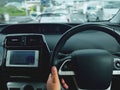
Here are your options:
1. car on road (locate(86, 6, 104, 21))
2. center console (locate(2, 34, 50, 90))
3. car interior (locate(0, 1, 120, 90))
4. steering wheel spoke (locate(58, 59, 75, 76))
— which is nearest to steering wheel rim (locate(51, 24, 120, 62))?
car interior (locate(0, 1, 120, 90))

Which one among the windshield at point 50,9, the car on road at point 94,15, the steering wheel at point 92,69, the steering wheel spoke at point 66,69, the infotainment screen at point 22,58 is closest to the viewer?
the steering wheel at point 92,69

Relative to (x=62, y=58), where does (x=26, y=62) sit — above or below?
below

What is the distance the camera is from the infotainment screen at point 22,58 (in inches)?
122

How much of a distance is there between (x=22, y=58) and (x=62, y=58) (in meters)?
0.41

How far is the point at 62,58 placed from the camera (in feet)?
9.27

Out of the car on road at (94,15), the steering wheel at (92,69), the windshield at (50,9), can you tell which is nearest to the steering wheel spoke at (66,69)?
the steering wheel at (92,69)

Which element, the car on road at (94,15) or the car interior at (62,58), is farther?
the car on road at (94,15)

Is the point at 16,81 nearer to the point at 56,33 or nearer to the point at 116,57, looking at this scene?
the point at 116,57

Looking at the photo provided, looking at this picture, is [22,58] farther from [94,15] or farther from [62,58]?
[94,15]

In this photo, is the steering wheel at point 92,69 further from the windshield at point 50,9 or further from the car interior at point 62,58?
the windshield at point 50,9

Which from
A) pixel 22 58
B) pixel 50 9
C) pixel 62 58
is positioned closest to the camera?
pixel 62 58

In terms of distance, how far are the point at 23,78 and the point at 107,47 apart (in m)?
0.80

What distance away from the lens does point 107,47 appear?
3545 millimetres

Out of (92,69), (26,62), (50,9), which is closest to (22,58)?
(26,62)
